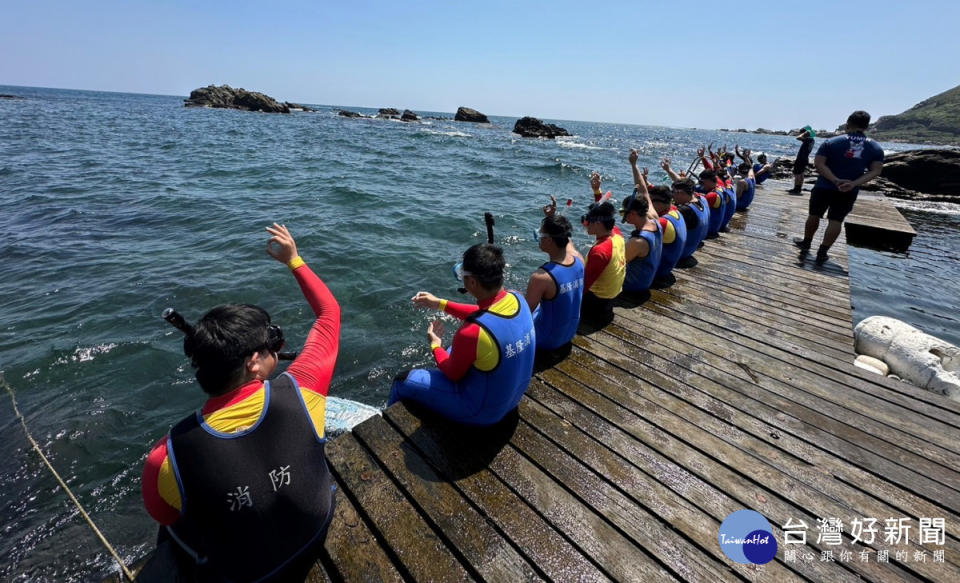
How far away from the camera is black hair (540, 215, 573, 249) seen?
373 cm

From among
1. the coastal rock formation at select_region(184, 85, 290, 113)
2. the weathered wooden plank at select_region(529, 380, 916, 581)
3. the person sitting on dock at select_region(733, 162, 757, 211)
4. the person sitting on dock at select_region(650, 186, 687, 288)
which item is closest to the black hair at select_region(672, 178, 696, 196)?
the person sitting on dock at select_region(650, 186, 687, 288)

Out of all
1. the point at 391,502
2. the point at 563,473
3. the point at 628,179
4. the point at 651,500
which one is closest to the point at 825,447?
the point at 651,500

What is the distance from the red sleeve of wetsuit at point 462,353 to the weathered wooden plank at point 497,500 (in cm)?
58

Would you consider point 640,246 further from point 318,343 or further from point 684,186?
point 318,343

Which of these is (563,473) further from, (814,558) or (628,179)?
(628,179)

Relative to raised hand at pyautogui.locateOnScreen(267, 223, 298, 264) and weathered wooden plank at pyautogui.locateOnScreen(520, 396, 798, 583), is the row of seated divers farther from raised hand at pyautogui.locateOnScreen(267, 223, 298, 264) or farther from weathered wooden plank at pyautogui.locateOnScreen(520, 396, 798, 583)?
weathered wooden plank at pyautogui.locateOnScreen(520, 396, 798, 583)

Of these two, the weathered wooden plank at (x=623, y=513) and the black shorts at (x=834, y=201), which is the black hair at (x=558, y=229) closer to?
the weathered wooden plank at (x=623, y=513)

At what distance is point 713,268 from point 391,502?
7.33 metres

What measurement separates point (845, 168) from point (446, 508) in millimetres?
9274

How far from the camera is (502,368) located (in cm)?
282

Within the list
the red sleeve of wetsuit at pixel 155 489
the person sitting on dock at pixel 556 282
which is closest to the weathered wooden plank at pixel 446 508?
the red sleeve of wetsuit at pixel 155 489

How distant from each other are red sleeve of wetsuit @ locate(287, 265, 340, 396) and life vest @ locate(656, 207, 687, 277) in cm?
542

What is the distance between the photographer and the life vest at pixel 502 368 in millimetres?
2779

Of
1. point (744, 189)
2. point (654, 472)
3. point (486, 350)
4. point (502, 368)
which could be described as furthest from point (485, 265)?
point (744, 189)
